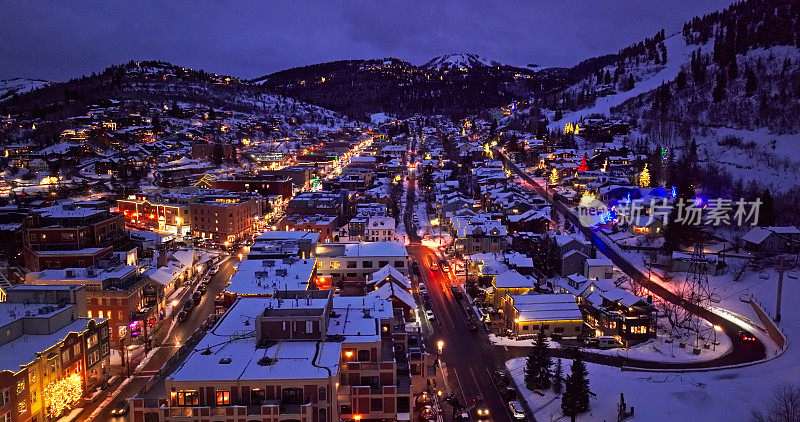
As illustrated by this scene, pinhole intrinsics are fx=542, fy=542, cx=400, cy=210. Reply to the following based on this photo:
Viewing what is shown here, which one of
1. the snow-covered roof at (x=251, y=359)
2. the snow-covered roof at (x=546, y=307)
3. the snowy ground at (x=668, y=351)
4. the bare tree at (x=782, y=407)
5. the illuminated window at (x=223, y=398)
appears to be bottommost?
the snowy ground at (x=668, y=351)

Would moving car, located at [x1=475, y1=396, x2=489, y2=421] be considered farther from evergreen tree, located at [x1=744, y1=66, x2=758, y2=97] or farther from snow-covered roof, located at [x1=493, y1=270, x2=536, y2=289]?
evergreen tree, located at [x1=744, y1=66, x2=758, y2=97]

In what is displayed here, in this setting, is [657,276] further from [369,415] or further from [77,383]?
[77,383]

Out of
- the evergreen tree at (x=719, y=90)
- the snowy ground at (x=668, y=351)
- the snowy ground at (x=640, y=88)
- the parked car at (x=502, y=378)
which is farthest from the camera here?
the snowy ground at (x=640, y=88)

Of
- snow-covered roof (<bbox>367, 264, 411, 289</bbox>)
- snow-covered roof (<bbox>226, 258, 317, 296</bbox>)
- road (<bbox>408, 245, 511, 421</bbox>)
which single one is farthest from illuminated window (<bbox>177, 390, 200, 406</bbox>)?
snow-covered roof (<bbox>367, 264, 411, 289</bbox>)

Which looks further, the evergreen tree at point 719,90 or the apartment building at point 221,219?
the evergreen tree at point 719,90

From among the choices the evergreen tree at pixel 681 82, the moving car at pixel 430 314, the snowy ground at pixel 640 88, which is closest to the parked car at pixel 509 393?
the moving car at pixel 430 314

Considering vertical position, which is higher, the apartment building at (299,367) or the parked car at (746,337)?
the apartment building at (299,367)

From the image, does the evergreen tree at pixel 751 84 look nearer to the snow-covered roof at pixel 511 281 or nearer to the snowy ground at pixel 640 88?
the snowy ground at pixel 640 88

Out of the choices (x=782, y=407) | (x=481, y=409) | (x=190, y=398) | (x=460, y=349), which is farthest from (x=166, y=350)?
(x=782, y=407)
